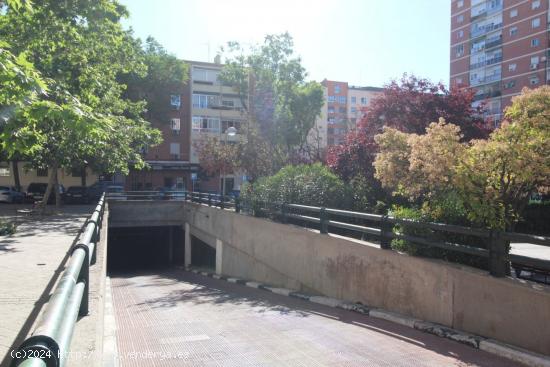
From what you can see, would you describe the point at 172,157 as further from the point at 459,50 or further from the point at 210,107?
the point at 459,50

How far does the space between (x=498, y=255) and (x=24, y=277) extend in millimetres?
6641

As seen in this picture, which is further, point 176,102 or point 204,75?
point 204,75

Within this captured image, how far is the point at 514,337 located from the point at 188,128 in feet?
160

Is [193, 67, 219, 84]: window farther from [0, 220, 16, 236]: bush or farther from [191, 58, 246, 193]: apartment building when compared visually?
[0, 220, 16, 236]: bush

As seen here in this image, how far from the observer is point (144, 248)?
107ft

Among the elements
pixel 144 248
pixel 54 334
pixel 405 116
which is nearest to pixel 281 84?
pixel 144 248

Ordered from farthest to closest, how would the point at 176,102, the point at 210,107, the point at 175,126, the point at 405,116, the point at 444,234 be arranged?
the point at 210,107 < the point at 176,102 < the point at 175,126 < the point at 405,116 < the point at 444,234

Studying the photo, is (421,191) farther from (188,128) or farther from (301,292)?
(188,128)

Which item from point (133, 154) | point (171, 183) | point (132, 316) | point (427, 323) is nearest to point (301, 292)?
point (132, 316)

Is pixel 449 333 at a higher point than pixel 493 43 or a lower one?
lower

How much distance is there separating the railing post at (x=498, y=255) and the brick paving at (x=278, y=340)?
996 mm

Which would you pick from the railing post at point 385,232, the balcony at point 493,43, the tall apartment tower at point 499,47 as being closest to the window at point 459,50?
the tall apartment tower at point 499,47

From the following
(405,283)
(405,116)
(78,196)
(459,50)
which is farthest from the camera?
(459,50)

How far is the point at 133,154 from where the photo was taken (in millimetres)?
25875
